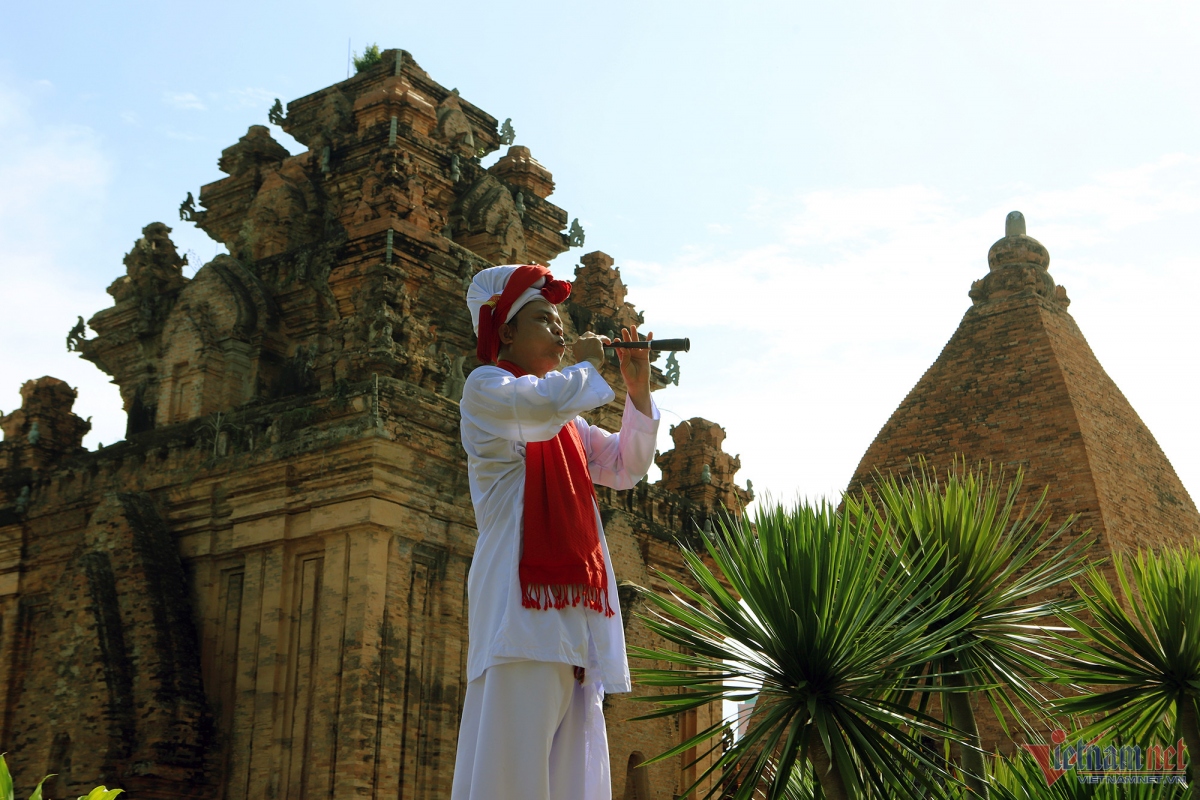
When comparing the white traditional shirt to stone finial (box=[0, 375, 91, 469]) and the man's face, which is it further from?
stone finial (box=[0, 375, 91, 469])

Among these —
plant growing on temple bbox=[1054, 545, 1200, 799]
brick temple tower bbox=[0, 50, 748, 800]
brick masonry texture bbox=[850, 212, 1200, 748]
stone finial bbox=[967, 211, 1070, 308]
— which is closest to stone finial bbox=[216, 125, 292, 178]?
brick temple tower bbox=[0, 50, 748, 800]

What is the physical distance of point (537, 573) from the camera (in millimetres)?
4215

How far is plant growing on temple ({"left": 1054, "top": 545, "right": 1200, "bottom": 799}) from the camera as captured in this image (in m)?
8.48

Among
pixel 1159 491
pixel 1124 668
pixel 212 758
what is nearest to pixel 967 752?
pixel 1124 668

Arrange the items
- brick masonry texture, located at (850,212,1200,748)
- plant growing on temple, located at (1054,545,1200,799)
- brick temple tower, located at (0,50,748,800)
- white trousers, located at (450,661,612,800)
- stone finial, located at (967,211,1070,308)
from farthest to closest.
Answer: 1. stone finial, located at (967,211,1070,308)
2. brick masonry texture, located at (850,212,1200,748)
3. brick temple tower, located at (0,50,748,800)
4. plant growing on temple, located at (1054,545,1200,799)
5. white trousers, located at (450,661,612,800)

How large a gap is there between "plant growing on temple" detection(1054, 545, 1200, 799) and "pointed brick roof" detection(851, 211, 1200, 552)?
7410mm

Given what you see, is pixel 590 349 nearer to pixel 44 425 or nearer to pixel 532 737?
pixel 532 737

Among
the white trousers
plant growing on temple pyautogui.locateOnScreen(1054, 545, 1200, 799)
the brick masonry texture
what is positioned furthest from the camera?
the brick masonry texture

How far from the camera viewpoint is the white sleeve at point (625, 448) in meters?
4.56

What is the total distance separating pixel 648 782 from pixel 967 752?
853 cm

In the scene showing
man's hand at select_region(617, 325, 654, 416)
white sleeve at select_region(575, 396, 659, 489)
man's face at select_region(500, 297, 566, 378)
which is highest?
man's face at select_region(500, 297, 566, 378)

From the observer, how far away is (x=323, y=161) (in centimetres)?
1819

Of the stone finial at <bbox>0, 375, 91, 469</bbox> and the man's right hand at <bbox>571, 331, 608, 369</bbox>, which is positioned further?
the stone finial at <bbox>0, 375, 91, 469</bbox>

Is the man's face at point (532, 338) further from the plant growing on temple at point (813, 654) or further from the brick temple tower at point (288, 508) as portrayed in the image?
the brick temple tower at point (288, 508)
